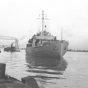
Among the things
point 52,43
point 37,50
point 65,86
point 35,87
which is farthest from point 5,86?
point 37,50

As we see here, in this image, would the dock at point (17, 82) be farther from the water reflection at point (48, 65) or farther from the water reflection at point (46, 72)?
the water reflection at point (48, 65)

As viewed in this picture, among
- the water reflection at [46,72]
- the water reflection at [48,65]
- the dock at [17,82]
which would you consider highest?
the dock at [17,82]

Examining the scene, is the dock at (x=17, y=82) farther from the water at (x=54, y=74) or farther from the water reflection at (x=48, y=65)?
the water reflection at (x=48, y=65)

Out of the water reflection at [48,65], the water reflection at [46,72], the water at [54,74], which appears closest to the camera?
the water at [54,74]

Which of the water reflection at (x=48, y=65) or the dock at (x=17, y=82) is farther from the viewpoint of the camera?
the water reflection at (x=48, y=65)

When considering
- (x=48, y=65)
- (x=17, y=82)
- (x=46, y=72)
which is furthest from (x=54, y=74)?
(x=48, y=65)

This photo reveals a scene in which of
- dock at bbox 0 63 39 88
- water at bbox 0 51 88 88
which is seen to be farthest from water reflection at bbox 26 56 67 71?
dock at bbox 0 63 39 88

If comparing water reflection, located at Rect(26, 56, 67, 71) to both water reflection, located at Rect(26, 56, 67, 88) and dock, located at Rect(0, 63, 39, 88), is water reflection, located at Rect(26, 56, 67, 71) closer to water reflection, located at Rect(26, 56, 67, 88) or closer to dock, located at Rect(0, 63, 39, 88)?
water reflection, located at Rect(26, 56, 67, 88)

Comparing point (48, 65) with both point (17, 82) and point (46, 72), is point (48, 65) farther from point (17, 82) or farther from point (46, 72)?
point (17, 82)

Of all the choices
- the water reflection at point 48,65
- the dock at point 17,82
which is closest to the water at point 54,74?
the water reflection at point 48,65

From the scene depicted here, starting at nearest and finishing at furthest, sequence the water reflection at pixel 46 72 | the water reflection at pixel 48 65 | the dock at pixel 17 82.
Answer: the dock at pixel 17 82, the water reflection at pixel 46 72, the water reflection at pixel 48 65

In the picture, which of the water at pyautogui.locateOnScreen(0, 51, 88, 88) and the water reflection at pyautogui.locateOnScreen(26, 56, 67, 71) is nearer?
the water at pyautogui.locateOnScreen(0, 51, 88, 88)

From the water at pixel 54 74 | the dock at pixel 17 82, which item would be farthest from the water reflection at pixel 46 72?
the dock at pixel 17 82

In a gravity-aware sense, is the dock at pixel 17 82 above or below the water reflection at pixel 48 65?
above
